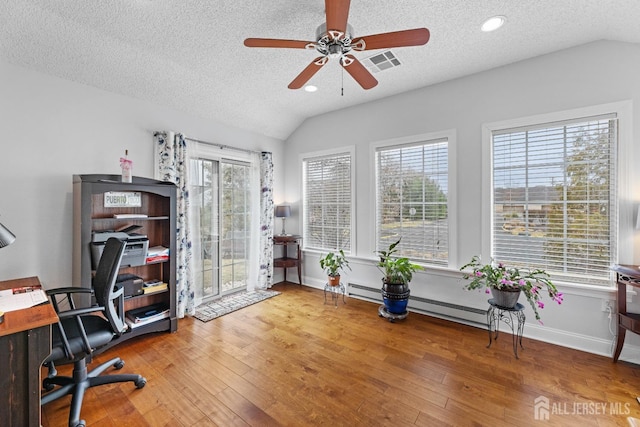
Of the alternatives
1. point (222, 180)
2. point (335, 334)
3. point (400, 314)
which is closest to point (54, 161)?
point (222, 180)

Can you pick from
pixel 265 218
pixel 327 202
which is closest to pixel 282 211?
pixel 265 218

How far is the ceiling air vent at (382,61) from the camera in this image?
8.94ft

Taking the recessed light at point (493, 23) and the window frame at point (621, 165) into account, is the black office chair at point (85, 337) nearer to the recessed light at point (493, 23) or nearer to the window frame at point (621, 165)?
the recessed light at point (493, 23)

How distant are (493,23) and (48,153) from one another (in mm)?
4128

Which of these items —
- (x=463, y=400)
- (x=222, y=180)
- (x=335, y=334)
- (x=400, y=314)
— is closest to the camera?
(x=463, y=400)

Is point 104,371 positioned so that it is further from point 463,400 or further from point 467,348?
point 467,348

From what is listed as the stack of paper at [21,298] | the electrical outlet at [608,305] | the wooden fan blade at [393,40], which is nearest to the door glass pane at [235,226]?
the stack of paper at [21,298]

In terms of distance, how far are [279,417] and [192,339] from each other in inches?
58.3

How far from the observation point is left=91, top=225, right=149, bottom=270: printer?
7.86 feet

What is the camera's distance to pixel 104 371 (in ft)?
7.32

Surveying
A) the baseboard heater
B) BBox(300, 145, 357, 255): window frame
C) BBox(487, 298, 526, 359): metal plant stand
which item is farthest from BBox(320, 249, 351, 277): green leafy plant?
BBox(487, 298, 526, 359): metal plant stand

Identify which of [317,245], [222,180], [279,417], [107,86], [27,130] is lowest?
[279,417]

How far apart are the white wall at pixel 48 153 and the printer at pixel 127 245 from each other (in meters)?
0.44

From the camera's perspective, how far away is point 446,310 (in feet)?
10.7
